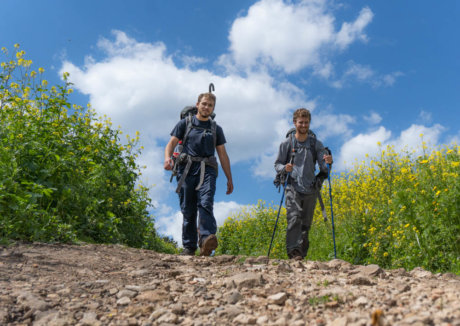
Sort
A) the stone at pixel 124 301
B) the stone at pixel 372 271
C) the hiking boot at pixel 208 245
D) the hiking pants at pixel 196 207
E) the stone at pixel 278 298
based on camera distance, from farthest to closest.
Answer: the hiking pants at pixel 196 207, the hiking boot at pixel 208 245, the stone at pixel 372 271, the stone at pixel 124 301, the stone at pixel 278 298

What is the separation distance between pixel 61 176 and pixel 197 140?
7.55ft

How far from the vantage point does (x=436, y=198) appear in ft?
23.7

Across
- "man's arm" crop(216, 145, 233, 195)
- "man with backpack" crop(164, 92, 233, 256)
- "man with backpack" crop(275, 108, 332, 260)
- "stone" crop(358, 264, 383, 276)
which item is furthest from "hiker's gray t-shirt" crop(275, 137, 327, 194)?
"stone" crop(358, 264, 383, 276)

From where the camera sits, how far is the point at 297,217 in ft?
22.5

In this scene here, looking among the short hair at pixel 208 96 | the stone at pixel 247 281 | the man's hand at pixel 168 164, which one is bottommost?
the stone at pixel 247 281

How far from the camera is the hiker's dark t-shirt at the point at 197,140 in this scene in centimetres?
704

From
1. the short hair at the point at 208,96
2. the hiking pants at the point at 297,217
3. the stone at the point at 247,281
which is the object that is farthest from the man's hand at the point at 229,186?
the stone at the point at 247,281

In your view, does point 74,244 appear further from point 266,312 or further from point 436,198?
point 436,198

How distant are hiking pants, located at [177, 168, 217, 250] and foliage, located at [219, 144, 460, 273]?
3193mm

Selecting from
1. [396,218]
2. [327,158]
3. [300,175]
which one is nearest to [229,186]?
[300,175]

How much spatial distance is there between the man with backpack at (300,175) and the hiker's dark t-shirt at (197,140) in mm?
1099

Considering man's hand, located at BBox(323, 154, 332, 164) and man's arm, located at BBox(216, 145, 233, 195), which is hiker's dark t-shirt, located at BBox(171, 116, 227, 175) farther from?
man's hand, located at BBox(323, 154, 332, 164)

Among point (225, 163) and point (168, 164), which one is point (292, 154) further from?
point (168, 164)

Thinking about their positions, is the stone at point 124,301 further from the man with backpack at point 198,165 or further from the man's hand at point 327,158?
the man's hand at point 327,158
